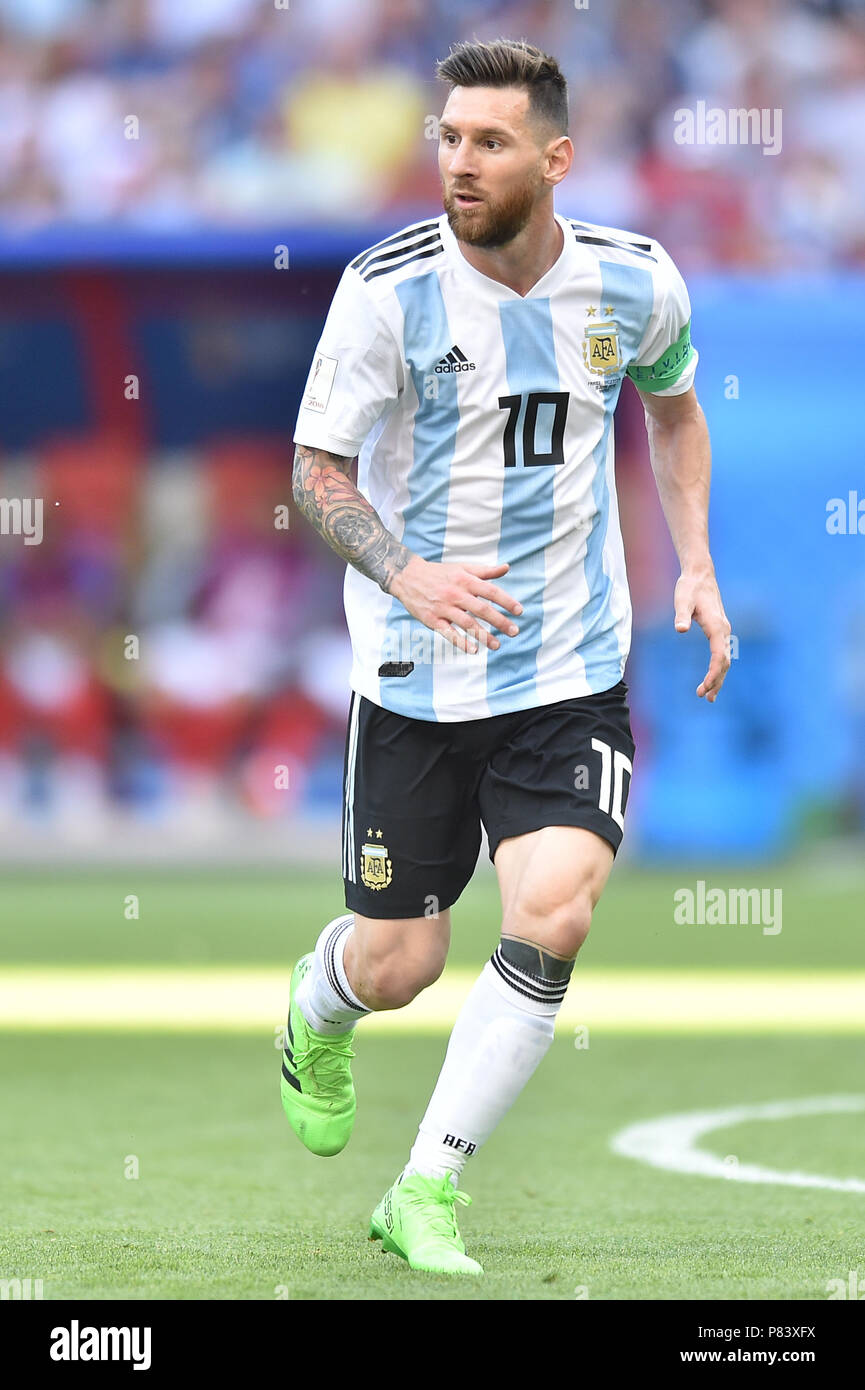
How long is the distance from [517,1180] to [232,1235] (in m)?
1.09

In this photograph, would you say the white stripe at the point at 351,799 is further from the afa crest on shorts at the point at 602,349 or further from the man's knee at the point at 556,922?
the afa crest on shorts at the point at 602,349

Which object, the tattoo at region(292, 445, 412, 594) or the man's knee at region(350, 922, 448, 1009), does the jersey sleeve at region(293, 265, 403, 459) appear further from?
the man's knee at region(350, 922, 448, 1009)

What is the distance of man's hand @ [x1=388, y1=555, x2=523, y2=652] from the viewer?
4008 millimetres

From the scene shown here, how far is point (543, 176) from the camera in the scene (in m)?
4.35

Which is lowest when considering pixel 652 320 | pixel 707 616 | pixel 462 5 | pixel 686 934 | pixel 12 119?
pixel 686 934

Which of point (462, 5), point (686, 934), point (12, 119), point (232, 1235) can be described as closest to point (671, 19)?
point (462, 5)

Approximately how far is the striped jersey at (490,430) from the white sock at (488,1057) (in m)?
0.60

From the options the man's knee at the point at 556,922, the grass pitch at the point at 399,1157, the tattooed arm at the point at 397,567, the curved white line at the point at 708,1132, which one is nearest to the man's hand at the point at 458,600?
the tattooed arm at the point at 397,567

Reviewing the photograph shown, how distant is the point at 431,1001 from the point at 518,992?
4.69 m

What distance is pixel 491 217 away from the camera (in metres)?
4.29

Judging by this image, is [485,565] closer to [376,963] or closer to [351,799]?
[351,799]

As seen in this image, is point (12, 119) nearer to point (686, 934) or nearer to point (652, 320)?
point (686, 934)
